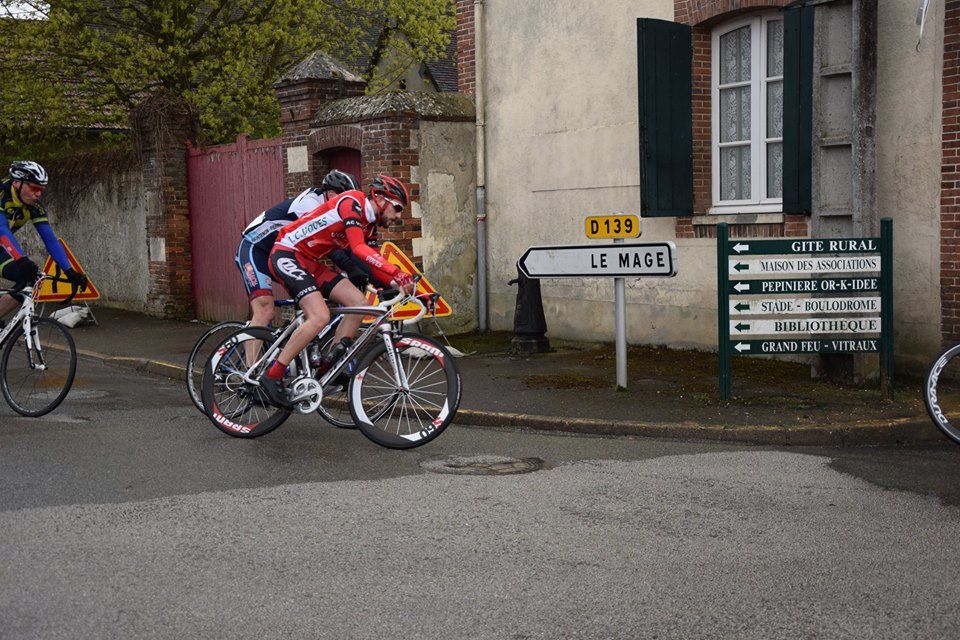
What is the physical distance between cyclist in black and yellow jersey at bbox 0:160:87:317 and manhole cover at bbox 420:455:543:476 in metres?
3.63

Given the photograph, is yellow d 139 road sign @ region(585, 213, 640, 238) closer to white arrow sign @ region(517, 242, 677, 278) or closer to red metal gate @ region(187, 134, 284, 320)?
white arrow sign @ region(517, 242, 677, 278)

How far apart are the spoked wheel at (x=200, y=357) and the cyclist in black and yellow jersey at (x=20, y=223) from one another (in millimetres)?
1170

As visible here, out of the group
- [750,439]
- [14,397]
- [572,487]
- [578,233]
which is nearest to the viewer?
[572,487]

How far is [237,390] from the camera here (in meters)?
8.30

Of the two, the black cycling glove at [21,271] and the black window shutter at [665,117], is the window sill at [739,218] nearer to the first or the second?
the black window shutter at [665,117]

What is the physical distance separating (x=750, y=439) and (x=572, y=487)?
1931mm

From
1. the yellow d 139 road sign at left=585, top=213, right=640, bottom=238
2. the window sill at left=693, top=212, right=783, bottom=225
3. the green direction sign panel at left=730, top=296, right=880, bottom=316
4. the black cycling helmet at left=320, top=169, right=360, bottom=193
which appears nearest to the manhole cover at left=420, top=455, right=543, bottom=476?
the black cycling helmet at left=320, top=169, right=360, bottom=193

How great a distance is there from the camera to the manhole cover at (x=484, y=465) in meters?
7.10

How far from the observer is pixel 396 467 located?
7.23 m

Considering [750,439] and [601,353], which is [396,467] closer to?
[750,439]

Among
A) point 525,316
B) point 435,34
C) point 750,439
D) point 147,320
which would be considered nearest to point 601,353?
point 525,316

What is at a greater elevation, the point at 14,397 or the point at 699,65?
the point at 699,65

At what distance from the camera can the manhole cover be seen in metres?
7.10

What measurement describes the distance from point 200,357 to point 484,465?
2859 millimetres
